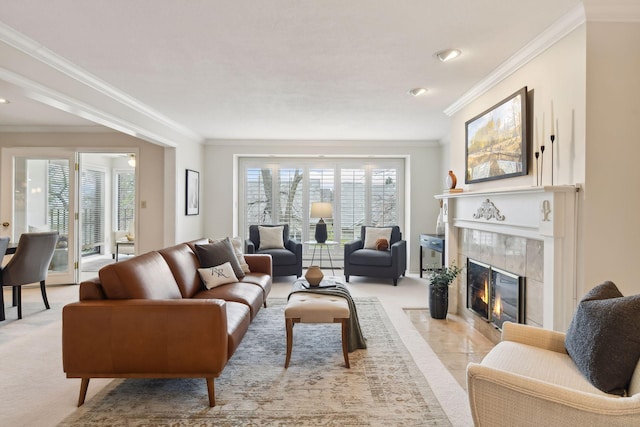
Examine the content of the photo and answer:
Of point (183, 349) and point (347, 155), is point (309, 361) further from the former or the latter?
point (347, 155)

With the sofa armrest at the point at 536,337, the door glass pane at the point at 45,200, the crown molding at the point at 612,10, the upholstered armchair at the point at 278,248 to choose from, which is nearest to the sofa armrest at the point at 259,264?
the upholstered armchair at the point at 278,248

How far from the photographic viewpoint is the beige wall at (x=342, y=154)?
22.0ft

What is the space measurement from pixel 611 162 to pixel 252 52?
8.55 ft

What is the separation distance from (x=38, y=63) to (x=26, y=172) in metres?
3.50

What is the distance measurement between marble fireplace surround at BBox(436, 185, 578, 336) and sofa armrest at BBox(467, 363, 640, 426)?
1109 millimetres

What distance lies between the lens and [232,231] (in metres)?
6.81

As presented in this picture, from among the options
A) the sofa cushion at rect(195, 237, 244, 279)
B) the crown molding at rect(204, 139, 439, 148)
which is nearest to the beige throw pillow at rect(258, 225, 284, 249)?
the crown molding at rect(204, 139, 439, 148)

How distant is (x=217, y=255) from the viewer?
3.65 meters

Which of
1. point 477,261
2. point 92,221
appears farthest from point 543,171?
point 92,221

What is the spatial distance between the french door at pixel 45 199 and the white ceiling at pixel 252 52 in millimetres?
999

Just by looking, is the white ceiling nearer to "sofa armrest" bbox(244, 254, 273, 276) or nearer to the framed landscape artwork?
the framed landscape artwork

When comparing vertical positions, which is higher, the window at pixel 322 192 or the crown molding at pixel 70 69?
the crown molding at pixel 70 69

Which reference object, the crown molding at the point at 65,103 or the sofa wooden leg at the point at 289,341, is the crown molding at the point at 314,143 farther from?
the sofa wooden leg at the point at 289,341

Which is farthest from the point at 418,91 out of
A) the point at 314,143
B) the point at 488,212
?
the point at 314,143
